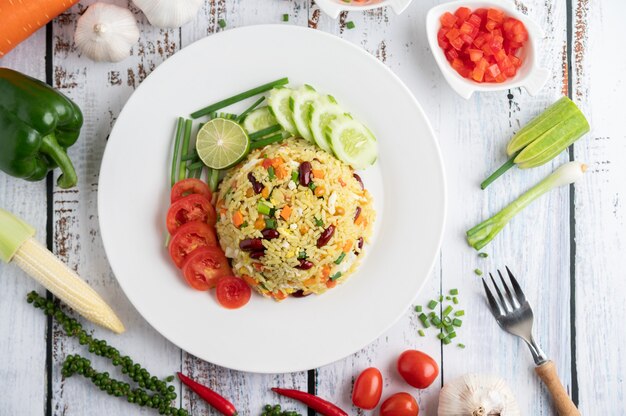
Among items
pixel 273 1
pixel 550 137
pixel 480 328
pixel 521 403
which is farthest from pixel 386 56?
pixel 521 403

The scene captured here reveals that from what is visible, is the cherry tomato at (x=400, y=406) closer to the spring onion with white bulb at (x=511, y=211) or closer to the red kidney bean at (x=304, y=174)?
the spring onion with white bulb at (x=511, y=211)

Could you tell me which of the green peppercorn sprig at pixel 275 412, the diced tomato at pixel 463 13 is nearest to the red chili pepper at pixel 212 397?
the green peppercorn sprig at pixel 275 412

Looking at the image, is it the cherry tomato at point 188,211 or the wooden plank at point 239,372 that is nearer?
the cherry tomato at point 188,211

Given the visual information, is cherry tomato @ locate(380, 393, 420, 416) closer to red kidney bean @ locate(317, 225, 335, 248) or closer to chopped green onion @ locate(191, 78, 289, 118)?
red kidney bean @ locate(317, 225, 335, 248)

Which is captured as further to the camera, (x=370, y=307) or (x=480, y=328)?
(x=480, y=328)

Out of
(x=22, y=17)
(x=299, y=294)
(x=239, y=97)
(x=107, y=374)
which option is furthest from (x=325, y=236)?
(x=22, y=17)

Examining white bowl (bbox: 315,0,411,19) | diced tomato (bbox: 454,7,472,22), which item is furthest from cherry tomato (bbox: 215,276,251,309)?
diced tomato (bbox: 454,7,472,22)

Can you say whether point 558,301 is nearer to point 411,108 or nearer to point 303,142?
point 411,108
